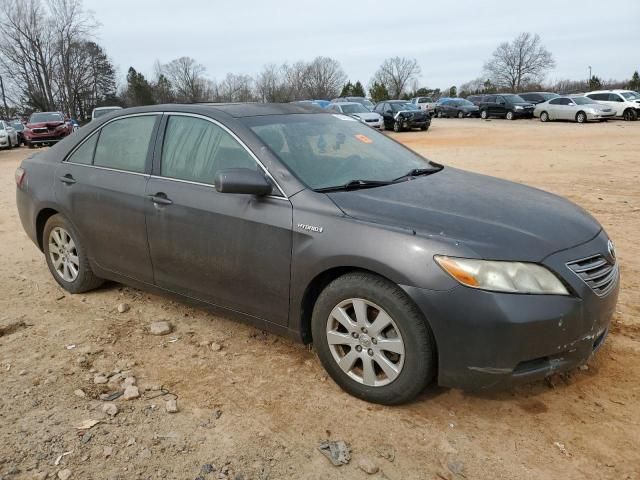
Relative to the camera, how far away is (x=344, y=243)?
9.43ft

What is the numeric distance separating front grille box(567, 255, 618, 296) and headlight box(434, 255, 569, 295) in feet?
0.66

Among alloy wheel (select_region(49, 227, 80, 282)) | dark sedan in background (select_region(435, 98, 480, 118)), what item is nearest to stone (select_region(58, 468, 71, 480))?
alloy wheel (select_region(49, 227, 80, 282))

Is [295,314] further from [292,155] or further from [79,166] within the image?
[79,166]

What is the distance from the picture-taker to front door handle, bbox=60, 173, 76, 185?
4.34 m

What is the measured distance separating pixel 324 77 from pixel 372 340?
3682 inches

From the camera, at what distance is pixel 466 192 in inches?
133

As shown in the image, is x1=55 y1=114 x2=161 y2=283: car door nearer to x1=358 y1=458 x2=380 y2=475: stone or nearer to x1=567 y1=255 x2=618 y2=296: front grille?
x1=358 y1=458 x2=380 y2=475: stone

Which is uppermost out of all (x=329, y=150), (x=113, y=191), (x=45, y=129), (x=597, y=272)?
(x=329, y=150)

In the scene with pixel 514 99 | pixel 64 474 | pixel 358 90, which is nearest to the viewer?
pixel 64 474

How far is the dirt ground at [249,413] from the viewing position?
2521 millimetres

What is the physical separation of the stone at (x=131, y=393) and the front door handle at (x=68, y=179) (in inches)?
77.2

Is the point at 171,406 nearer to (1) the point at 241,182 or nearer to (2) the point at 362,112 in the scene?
(1) the point at 241,182

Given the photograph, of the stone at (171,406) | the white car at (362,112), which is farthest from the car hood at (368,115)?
the stone at (171,406)

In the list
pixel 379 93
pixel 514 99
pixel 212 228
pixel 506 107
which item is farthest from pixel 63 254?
pixel 379 93
